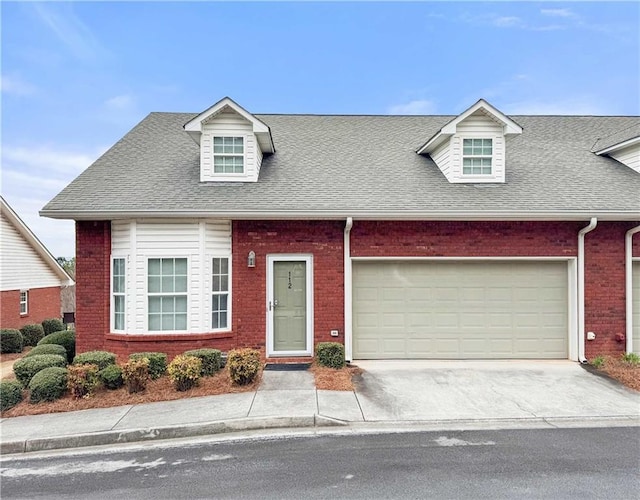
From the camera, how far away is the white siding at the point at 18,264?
15.7 m

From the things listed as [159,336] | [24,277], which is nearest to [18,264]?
[24,277]

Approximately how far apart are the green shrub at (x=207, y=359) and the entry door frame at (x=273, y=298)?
130 centimetres

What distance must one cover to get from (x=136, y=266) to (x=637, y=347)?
37.9ft

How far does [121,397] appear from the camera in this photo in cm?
666

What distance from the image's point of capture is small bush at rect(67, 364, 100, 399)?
659 centimetres

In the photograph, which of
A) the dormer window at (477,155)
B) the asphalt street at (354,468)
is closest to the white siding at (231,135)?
the dormer window at (477,155)

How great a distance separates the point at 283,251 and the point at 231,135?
10.5ft

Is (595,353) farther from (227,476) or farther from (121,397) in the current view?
(121,397)

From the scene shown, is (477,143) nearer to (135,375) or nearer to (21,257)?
(135,375)

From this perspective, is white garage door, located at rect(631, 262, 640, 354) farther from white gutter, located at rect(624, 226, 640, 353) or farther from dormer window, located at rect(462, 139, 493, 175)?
dormer window, located at rect(462, 139, 493, 175)

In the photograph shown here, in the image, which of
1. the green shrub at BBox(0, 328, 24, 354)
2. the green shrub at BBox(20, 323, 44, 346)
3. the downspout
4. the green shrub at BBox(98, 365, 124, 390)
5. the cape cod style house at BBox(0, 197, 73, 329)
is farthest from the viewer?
the cape cod style house at BBox(0, 197, 73, 329)

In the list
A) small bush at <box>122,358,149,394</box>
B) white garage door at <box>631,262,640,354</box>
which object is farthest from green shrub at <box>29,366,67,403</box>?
white garage door at <box>631,262,640,354</box>

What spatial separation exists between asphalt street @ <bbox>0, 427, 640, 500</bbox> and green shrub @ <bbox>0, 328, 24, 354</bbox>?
33.1ft

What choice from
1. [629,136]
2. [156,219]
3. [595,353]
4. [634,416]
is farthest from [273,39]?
[634,416]
